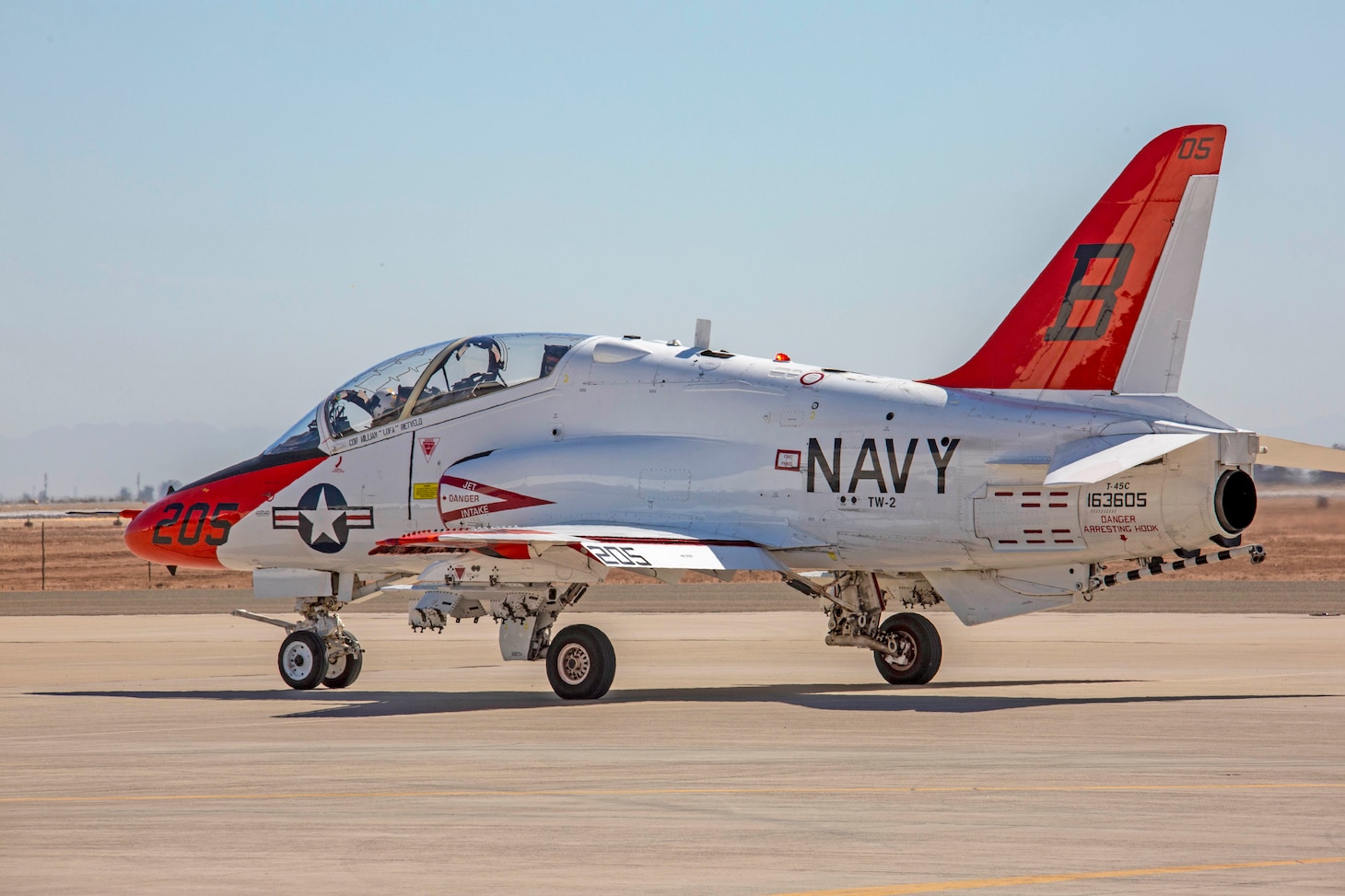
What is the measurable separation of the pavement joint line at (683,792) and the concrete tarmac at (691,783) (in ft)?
0.14

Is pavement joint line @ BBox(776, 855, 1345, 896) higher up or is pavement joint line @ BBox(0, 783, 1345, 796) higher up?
pavement joint line @ BBox(776, 855, 1345, 896)

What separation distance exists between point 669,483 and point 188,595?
2987 cm

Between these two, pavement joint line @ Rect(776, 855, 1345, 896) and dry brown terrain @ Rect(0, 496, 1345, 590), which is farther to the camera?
dry brown terrain @ Rect(0, 496, 1345, 590)

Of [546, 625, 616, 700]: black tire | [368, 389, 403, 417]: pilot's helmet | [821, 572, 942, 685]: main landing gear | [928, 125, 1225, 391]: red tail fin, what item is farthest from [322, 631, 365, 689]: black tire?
[928, 125, 1225, 391]: red tail fin

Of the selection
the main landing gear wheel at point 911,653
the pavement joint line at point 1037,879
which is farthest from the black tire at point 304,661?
the pavement joint line at point 1037,879

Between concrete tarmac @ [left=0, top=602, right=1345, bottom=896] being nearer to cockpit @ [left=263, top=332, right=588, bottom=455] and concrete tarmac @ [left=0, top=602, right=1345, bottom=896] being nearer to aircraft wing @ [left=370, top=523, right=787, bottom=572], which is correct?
aircraft wing @ [left=370, top=523, right=787, bottom=572]

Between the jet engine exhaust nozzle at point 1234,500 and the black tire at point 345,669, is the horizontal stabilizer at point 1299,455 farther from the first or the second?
the black tire at point 345,669

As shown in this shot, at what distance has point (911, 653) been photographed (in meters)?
18.4

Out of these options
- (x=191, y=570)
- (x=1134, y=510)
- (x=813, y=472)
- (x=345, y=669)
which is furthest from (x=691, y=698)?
(x=191, y=570)

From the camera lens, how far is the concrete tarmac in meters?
7.40

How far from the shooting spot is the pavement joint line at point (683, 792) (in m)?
9.65

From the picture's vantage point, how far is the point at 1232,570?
56562 mm

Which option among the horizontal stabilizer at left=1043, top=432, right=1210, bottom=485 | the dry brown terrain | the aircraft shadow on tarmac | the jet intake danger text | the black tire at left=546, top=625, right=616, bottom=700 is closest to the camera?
the horizontal stabilizer at left=1043, top=432, right=1210, bottom=485

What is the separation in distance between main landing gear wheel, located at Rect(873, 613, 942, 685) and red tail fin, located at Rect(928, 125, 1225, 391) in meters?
3.11
